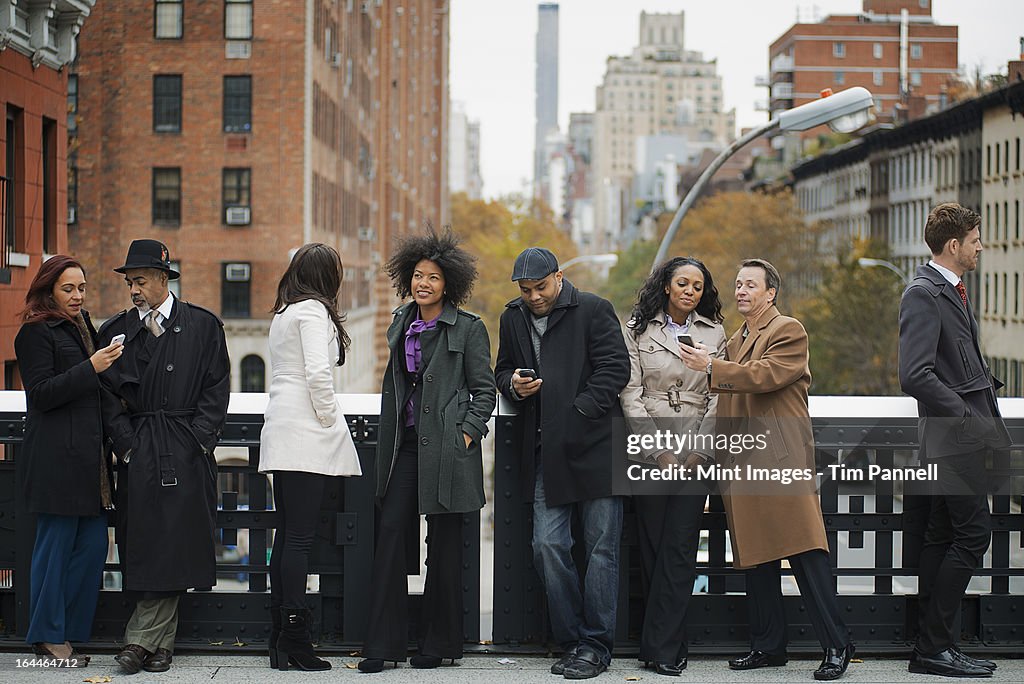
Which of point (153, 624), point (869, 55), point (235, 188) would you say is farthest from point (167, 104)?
point (869, 55)

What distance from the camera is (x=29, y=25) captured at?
1733cm

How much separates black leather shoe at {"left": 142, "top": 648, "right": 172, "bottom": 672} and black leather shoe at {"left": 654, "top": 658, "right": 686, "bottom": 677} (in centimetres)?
259

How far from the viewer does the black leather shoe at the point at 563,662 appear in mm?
7484

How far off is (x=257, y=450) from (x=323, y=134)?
4121 centimetres

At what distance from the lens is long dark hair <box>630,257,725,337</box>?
769 centimetres

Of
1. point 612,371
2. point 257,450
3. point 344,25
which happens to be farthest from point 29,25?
point 344,25

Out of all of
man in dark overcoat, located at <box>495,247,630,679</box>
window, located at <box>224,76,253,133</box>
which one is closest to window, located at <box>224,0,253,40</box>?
window, located at <box>224,76,253,133</box>

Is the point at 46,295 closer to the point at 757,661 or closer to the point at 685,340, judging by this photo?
the point at 685,340

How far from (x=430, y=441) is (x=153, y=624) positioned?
1.76 m

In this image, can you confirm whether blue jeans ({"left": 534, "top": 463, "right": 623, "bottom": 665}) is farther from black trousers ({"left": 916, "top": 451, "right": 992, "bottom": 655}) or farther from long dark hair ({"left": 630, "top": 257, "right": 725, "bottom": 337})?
black trousers ({"left": 916, "top": 451, "right": 992, "bottom": 655})

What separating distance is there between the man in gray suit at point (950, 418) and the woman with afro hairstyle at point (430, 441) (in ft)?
7.43

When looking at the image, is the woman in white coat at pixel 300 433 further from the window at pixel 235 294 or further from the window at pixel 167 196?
the window at pixel 167 196

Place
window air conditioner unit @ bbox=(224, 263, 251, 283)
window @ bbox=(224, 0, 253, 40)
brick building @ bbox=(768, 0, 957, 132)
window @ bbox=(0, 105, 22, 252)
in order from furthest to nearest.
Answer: brick building @ bbox=(768, 0, 957, 132)
window air conditioner unit @ bbox=(224, 263, 251, 283)
window @ bbox=(224, 0, 253, 40)
window @ bbox=(0, 105, 22, 252)

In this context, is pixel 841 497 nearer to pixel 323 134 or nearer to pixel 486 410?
pixel 486 410
